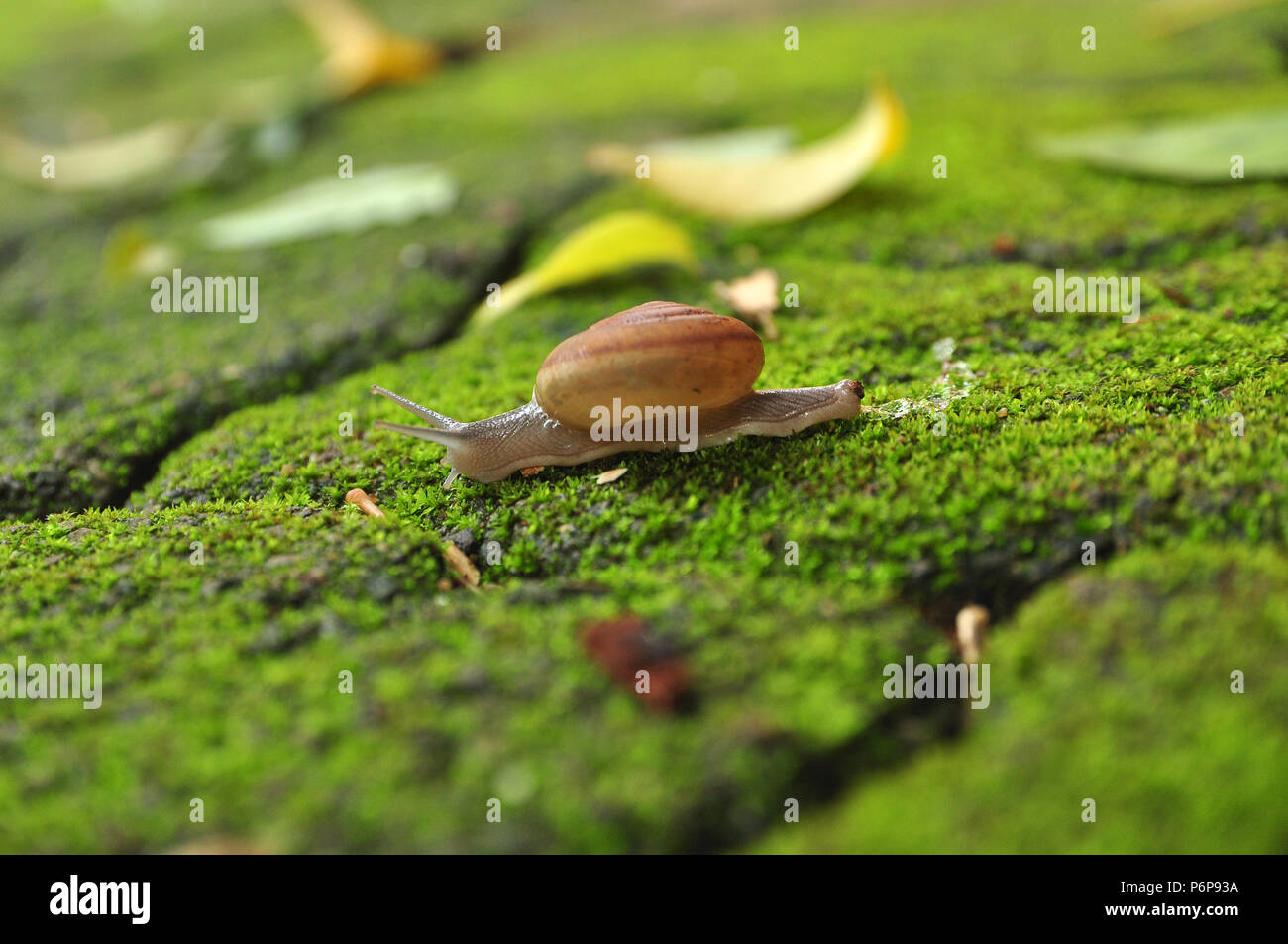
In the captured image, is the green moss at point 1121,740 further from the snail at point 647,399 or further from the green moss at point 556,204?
the green moss at point 556,204

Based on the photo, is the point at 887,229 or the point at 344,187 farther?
the point at 344,187

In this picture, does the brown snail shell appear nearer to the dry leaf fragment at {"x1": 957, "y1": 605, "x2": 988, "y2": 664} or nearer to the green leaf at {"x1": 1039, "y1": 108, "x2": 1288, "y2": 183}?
the dry leaf fragment at {"x1": 957, "y1": 605, "x2": 988, "y2": 664}

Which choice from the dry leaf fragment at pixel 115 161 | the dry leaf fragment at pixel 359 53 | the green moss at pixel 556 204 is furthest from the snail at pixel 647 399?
the dry leaf fragment at pixel 359 53

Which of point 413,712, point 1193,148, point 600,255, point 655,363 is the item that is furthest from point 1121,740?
point 1193,148

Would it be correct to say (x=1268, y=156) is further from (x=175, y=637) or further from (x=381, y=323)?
(x=175, y=637)

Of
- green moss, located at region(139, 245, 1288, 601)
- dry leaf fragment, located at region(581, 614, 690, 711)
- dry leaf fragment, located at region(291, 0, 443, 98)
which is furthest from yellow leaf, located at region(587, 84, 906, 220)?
dry leaf fragment, located at region(291, 0, 443, 98)

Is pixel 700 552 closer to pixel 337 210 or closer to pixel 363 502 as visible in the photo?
pixel 363 502

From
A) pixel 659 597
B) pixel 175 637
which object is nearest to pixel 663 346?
pixel 659 597
